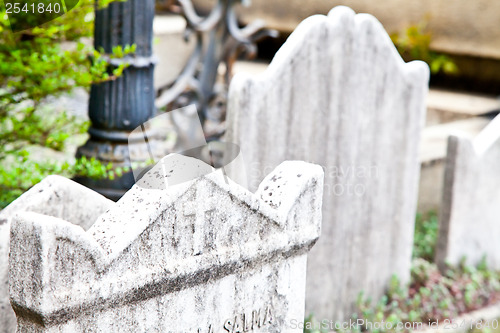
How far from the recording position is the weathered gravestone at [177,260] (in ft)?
4.84

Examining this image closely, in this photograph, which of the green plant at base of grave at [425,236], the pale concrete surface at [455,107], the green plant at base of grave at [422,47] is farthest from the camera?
the green plant at base of grave at [422,47]

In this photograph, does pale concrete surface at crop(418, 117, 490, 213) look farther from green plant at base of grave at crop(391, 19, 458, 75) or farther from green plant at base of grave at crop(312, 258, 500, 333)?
green plant at base of grave at crop(391, 19, 458, 75)

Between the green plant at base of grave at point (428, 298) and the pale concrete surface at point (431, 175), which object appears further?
the pale concrete surface at point (431, 175)

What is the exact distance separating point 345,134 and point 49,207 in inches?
63.1

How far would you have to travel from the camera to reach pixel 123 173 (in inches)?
114

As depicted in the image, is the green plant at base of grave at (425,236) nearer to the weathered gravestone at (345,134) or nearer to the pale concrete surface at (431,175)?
the pale concrete surface at (431,175)

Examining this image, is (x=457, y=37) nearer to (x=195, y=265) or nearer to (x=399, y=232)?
(x=399, y=232)

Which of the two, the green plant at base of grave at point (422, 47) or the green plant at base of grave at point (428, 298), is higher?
the green plant at base of grave at point (422, 47)

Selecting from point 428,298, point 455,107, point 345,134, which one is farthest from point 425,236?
point 455,107

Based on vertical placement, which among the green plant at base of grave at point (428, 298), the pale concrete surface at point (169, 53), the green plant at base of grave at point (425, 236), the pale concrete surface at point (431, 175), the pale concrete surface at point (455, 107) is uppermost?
the pale concrete surface at point (169, 53)

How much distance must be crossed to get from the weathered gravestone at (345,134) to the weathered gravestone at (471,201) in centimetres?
33

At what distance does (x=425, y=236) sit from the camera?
168 inches

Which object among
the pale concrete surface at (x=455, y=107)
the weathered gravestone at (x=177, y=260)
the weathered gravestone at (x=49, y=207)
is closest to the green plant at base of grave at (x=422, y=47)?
the pale concrete surface at (x=455, y=107)

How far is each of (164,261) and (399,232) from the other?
2089 mm
